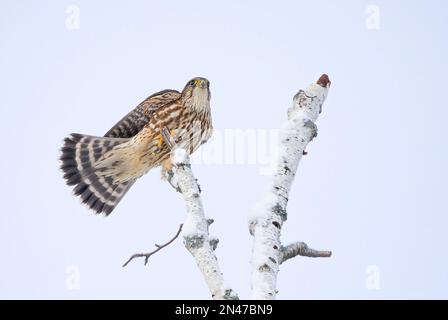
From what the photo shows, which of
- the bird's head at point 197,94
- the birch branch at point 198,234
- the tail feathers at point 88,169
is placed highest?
the bird's head at point 197,94

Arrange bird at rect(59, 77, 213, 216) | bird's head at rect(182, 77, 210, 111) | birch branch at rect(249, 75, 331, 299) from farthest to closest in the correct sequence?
bird's head at rect(182, 77, 210, 111) < bird at rect(59, 77, 213, 216) < birch branch at rect(249, 75, 331, 299)

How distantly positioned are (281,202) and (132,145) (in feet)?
10.7

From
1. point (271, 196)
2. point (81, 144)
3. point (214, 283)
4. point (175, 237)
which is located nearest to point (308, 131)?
point (271, 196)

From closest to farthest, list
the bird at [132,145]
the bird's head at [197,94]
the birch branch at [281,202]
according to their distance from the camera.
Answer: the birch branch at [281,202] < the bird at [132,145] < the bird's head at [197,94]

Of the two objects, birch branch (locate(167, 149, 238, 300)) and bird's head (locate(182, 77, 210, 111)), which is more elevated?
bird's head (locate(182, 77, 210, 111))

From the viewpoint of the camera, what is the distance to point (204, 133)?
6.18 metres

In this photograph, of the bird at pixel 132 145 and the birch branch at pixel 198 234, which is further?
the bird at pixel 132 145

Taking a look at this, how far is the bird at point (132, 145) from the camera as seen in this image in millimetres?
5930

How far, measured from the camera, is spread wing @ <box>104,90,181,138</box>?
6.19 meters

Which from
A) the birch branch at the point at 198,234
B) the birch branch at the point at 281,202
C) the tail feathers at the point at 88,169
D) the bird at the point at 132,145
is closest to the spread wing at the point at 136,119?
the bird at the point at 132,145

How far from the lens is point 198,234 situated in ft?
8.76

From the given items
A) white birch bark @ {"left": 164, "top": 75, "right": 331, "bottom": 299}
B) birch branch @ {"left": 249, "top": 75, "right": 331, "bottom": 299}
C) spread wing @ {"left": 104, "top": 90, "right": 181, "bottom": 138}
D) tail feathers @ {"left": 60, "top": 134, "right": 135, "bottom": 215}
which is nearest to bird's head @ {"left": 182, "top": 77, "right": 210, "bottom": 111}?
spread wing @ {"left": 104, "top": 90, "right": 181, "bottom": 138}

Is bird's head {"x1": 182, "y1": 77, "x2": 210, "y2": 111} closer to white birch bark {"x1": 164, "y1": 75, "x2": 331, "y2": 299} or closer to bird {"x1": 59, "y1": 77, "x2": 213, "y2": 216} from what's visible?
bird {"x1": 59, "y1": 77, "x2": 213, "y2": 216}

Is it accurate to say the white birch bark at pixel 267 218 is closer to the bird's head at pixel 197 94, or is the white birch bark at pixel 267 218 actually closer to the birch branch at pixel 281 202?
the birch branch at pixel 281 202
